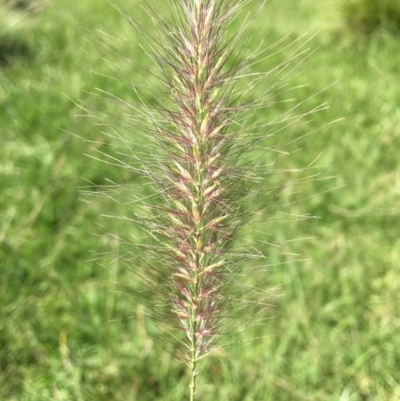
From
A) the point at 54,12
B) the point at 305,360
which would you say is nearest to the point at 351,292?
the point at 305,360

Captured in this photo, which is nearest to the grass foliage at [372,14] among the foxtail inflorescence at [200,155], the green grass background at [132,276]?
the green grass background at [132,276]

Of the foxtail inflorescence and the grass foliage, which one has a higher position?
the foxtail inflorescence

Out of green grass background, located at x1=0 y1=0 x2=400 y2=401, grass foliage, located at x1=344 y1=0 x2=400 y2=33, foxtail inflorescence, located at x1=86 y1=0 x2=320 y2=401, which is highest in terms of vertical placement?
foxtail inflorescence, located at x1=86 y1=0 x2=320 y2=401

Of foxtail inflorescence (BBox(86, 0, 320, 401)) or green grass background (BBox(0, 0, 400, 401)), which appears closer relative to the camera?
foxtail inflorescence (BBox(86, 0, 320, 401))

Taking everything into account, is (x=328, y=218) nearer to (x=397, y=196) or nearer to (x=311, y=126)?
(x=397, y=196)

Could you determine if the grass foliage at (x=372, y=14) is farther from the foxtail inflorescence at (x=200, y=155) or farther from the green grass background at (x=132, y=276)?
the foxtail inflorescence at (x=200, y=155)

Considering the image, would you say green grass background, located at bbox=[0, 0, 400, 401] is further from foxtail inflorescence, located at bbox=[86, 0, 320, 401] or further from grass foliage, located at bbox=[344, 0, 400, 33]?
grass foliage, located at bbox=[344, 0, 400, 33]

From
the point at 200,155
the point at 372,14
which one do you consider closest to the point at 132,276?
the point at 200,155

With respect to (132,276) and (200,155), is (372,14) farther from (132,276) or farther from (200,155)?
(200,155)

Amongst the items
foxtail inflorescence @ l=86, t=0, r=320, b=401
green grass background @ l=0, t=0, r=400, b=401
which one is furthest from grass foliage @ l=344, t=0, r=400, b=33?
foxtail inflorescence @ l=86, t=0, r=320, b=401
